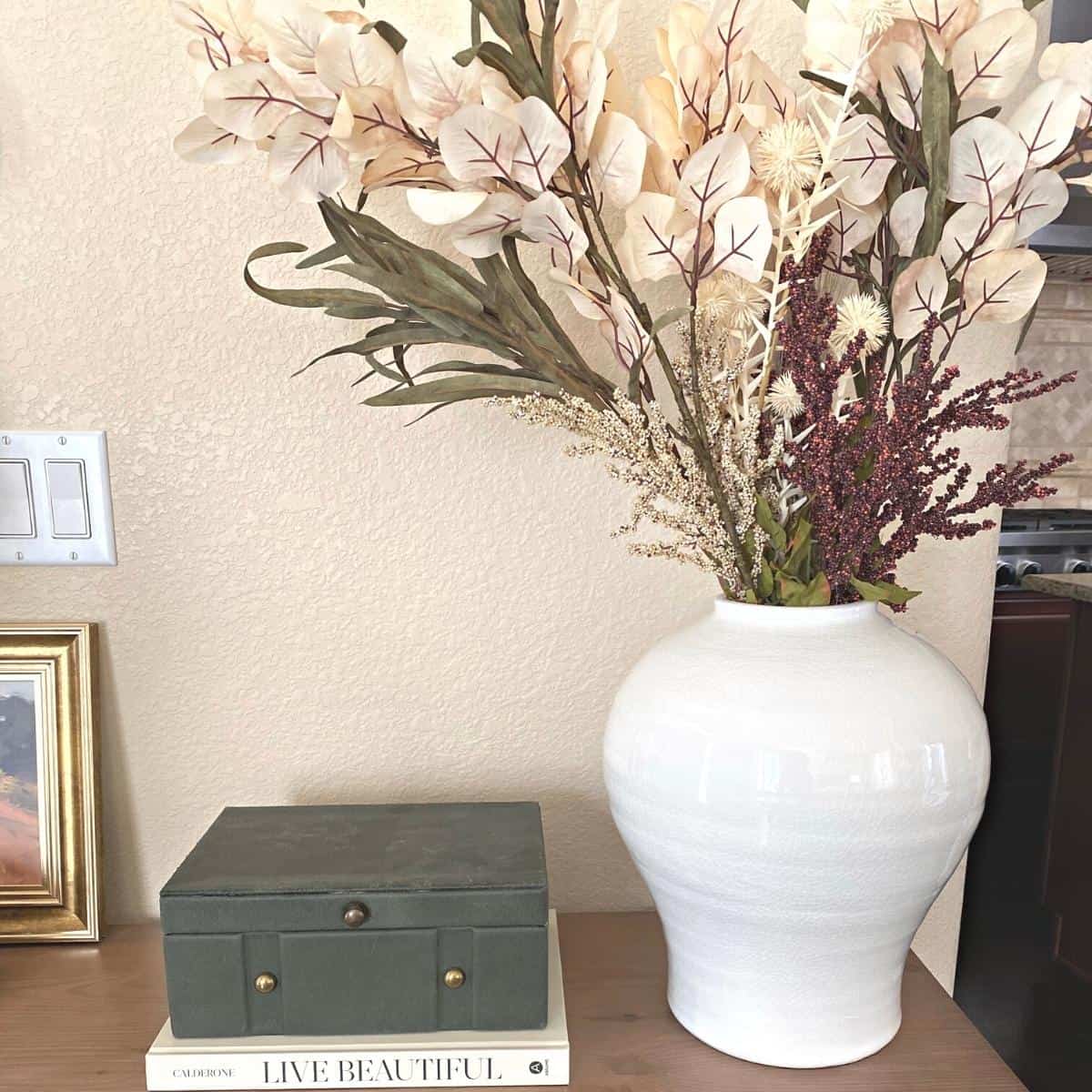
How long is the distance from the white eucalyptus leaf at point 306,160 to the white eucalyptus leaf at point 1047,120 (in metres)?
0.46

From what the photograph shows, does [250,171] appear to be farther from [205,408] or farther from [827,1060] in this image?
[827,1060]

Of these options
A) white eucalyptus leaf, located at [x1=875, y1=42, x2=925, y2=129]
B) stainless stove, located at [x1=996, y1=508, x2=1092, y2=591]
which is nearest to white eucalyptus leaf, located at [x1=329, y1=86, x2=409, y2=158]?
white eucalyptus leaf, located at [x1=875, y1=42, x2=925, y2=129]

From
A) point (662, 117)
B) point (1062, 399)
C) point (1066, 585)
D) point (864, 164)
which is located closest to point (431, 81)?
point (662, 117)

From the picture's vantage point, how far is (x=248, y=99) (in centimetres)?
66

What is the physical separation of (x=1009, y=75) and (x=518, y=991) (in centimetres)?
73

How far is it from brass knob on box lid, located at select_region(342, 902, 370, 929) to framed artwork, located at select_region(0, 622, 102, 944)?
351mm

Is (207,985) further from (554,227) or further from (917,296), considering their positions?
(917,296)

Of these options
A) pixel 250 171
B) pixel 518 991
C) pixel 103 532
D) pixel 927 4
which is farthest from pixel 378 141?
pixel 518 991

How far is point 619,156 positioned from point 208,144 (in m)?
0.29

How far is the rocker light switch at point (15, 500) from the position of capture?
0.94m

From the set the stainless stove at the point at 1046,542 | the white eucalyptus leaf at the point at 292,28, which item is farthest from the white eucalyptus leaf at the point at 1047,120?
the stainless stove at the point at 1046,542

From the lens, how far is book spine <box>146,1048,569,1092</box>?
2.34ft

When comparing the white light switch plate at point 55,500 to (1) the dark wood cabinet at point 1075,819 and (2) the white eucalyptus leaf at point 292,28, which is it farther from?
(1) the dark wood cabinet at point 1075,819

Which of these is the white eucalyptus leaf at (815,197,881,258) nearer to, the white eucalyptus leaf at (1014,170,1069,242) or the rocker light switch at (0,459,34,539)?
the white eucalyptus leaf at (1014,170,1069,242)
